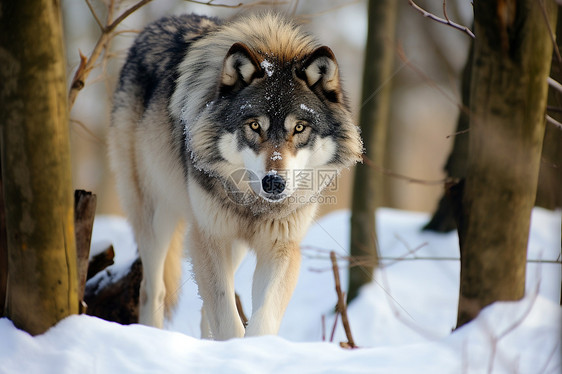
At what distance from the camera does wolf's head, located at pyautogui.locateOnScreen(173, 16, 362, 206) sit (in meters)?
3.31

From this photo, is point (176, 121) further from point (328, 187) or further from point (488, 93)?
point (488, 93)

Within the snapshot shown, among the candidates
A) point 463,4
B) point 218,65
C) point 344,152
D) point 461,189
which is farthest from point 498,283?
point 463,4

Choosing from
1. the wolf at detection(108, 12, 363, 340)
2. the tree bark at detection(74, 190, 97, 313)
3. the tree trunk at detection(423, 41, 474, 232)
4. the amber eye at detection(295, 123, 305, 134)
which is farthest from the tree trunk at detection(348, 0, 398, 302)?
the tree bark at detection(74, 190, 97, 313)

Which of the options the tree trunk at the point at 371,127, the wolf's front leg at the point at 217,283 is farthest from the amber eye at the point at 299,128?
the tree trunk at the point at 371,127

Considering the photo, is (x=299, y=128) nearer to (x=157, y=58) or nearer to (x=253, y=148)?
(x=253, y=148)

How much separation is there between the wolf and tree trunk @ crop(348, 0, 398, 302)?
7.79 ft

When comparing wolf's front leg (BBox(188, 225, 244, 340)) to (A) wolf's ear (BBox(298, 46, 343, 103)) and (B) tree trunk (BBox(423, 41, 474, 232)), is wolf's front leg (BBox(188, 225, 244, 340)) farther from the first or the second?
(B) tree trunk (BBox(423, 41, 474, 232))

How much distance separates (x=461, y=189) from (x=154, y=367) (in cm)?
140

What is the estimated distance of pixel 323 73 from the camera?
3541 mm

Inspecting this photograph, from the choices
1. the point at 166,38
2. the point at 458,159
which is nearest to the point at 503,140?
the point at 166,38

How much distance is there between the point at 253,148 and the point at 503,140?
1.56m

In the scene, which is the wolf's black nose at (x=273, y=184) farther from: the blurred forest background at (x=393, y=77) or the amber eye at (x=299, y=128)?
the blurred forest background at (x=393, y=77)

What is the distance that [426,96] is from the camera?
18.8 metres

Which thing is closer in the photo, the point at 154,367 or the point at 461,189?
the point at 154,367
